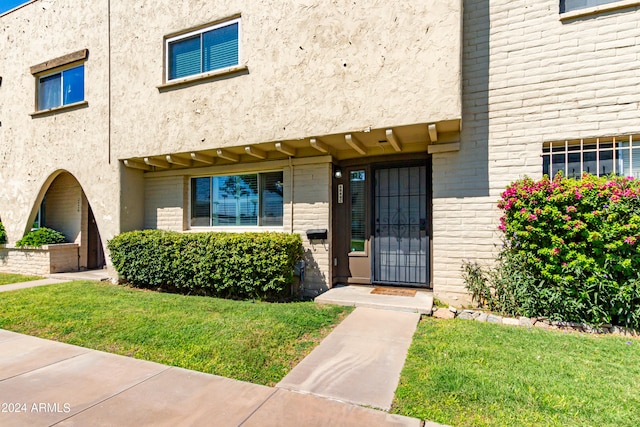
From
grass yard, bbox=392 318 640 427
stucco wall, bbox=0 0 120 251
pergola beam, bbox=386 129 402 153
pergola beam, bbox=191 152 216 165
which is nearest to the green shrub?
stucco wall, bbox=0 0 120 251

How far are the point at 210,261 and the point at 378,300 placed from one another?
336 centimetres

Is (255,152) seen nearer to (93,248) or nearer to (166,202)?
(166,202)

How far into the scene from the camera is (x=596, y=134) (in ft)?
16.2

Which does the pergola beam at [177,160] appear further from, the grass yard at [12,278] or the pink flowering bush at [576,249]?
the pink flowering bush at [576,249]

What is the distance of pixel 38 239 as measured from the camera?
29.8 ft

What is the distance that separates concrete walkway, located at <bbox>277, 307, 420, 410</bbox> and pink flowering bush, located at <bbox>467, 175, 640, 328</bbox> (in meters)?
1.85

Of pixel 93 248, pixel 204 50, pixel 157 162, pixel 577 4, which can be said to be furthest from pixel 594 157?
pixel 93 248

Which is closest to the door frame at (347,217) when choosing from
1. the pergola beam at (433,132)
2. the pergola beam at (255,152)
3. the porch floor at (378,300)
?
the porch floor at (378,300)

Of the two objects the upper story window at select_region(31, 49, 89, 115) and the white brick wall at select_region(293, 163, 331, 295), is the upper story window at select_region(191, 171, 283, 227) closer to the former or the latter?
the white brick wall at select_region(293, 163, 331, 295)

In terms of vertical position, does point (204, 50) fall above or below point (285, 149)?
above

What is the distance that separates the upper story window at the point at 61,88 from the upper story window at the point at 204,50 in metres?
3.24

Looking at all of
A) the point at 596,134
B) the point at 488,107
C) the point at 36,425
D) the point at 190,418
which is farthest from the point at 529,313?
the point at 36,425

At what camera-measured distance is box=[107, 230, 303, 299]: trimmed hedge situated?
6.03 m

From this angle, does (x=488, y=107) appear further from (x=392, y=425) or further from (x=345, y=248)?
(x=392, y=425)
